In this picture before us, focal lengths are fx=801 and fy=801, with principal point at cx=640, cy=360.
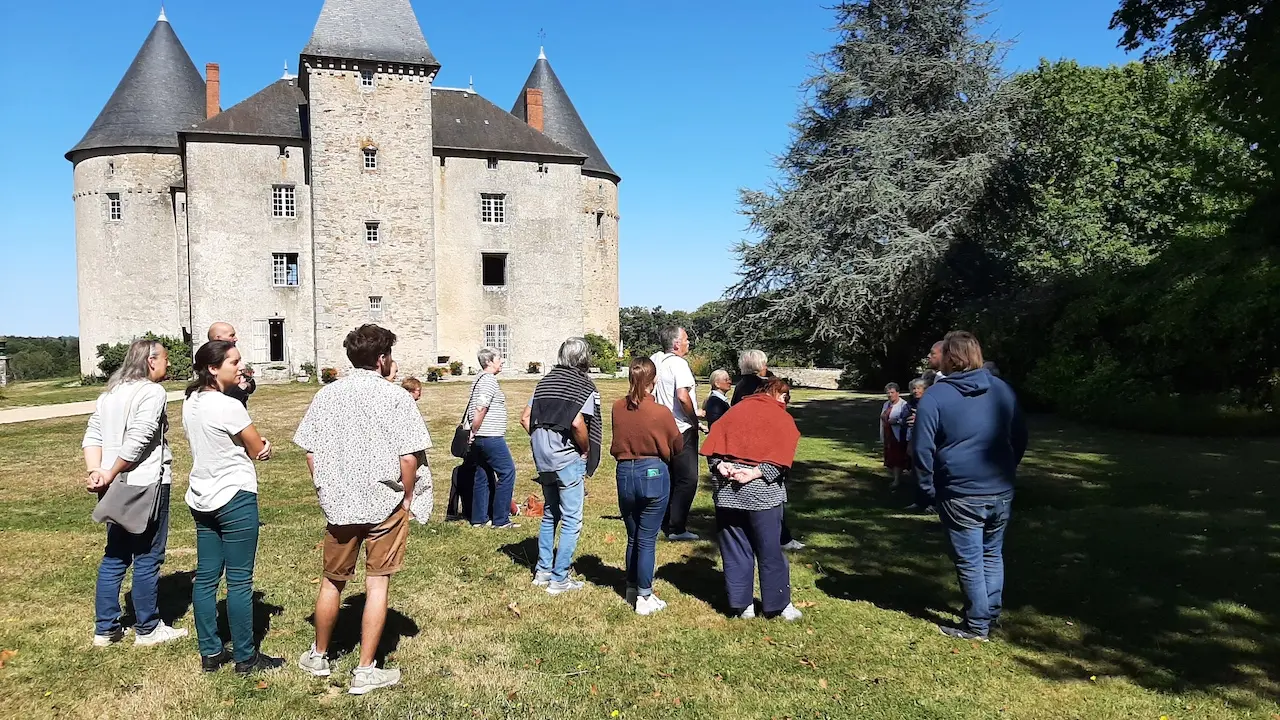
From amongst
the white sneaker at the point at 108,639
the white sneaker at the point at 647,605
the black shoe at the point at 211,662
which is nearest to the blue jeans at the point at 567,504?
the white sneaker at the point at 647,605

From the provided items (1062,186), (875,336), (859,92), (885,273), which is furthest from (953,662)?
(1062,186)

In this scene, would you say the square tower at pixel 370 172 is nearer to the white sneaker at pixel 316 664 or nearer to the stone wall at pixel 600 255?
the stone wall at pixel 600 255

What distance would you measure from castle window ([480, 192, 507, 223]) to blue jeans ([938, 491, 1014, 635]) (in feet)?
90.4

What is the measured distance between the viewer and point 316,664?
14.5 feet

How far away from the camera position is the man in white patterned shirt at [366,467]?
13.4ft

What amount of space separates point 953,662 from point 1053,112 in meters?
24.9

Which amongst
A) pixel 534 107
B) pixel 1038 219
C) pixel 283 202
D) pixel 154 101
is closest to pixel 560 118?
pixel 534 107

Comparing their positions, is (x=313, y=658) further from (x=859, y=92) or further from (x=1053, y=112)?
(x=1053, y=112)

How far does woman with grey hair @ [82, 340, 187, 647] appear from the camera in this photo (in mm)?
4527

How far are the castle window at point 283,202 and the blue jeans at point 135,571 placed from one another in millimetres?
26723

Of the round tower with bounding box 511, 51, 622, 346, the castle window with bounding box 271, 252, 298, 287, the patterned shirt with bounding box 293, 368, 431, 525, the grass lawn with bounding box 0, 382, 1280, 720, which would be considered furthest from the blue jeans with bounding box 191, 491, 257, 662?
the round tower with bounding box 511, 51, 622, 346

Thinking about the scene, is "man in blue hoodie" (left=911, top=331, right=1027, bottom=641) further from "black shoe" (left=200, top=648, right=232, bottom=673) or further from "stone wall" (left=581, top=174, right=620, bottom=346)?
"stone wall" (left=581, top=174, right=620, bottom=346)

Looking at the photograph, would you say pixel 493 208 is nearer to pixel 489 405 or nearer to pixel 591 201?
pixel 591 201

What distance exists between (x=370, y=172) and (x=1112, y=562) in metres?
26.6
